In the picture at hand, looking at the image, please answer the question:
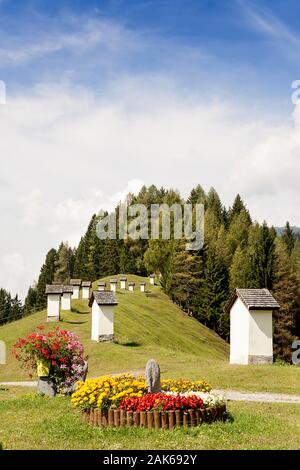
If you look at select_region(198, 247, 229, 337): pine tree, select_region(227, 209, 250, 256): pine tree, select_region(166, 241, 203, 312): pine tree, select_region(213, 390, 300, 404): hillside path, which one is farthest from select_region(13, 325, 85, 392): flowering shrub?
select_region(227, 209, 250, 256): pine tree

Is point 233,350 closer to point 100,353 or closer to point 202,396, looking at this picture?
point 100,353

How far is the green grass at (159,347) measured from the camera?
24.2 m

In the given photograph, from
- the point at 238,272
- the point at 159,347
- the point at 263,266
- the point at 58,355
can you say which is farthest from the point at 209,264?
the point at 58,355

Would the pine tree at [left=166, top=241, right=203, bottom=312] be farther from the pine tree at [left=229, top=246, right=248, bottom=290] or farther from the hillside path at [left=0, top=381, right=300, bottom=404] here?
the hillside path at [left=0, top=381, right=300, bottom=404]

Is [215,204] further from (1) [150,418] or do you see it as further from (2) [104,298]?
(1) [150,418]

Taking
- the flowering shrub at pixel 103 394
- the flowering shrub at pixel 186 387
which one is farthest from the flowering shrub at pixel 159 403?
the flowering shrub at pixel 186 387

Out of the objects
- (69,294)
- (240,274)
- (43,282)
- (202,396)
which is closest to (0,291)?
(43,282)

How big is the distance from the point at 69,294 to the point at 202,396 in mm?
35692

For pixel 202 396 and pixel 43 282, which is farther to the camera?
pixel 43 282

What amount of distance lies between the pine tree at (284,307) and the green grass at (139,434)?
46276 mm

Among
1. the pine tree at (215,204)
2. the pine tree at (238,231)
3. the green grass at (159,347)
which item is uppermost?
the pine tree at (215,204)

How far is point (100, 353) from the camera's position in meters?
32.3

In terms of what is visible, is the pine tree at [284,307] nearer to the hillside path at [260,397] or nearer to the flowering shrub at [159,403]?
the hillside path at [260,397]
